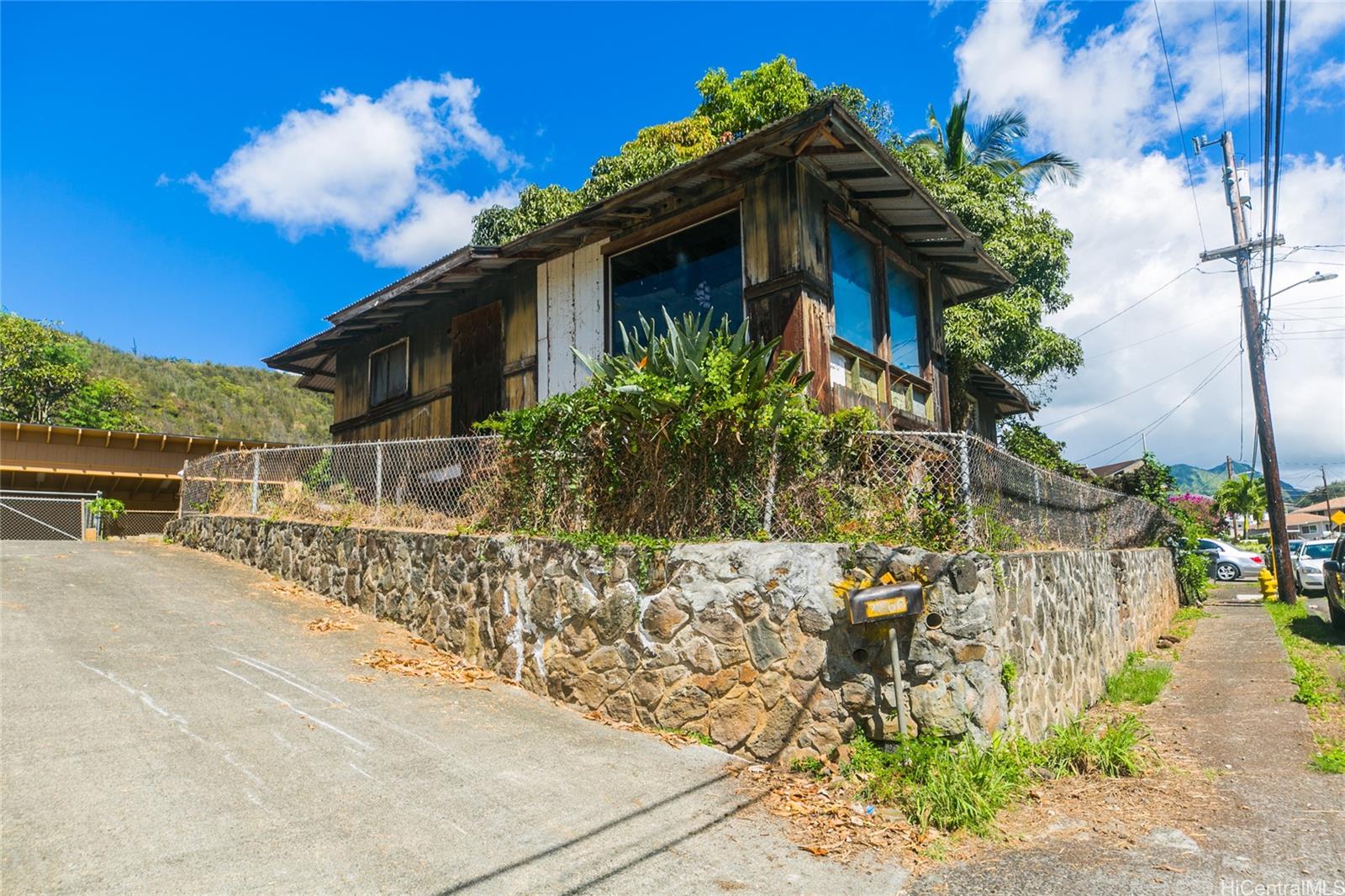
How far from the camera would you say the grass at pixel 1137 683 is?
8.39 meters

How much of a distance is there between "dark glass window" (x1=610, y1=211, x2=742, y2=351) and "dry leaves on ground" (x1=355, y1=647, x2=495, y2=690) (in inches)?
168

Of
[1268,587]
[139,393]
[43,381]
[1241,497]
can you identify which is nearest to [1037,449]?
[1268,587]

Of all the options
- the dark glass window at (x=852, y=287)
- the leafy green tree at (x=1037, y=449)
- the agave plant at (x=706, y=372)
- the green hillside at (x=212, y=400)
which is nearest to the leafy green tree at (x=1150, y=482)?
the leafy green tree at (x=1037, y=449)

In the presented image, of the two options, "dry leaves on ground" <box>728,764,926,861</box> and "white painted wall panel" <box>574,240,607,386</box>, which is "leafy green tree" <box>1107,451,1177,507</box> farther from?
"dry leaves on ground" <box>728,764,926,861</box>

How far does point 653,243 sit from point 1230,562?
2582cm

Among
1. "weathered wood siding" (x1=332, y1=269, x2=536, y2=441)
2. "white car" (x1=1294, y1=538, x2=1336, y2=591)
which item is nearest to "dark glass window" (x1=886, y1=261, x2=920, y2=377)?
"weathered wood siding" (x1=332, y1=269, x2=536, y2=441)

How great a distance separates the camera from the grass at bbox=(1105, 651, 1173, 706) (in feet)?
27.5

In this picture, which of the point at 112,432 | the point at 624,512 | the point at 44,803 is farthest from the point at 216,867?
the point at 112,432

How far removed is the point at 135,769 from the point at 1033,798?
5.60 metres

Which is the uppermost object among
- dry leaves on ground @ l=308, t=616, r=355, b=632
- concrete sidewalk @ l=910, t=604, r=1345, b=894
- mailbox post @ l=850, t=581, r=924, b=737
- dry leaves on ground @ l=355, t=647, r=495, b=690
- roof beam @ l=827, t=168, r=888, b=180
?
roof beam @ l=827, t=168, r=888, b=180

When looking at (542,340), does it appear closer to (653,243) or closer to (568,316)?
(568,316)

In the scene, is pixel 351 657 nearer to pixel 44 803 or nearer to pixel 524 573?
pixel 524 573

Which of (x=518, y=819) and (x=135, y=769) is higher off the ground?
(x=135, y=769)

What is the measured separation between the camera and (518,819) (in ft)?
14.7
